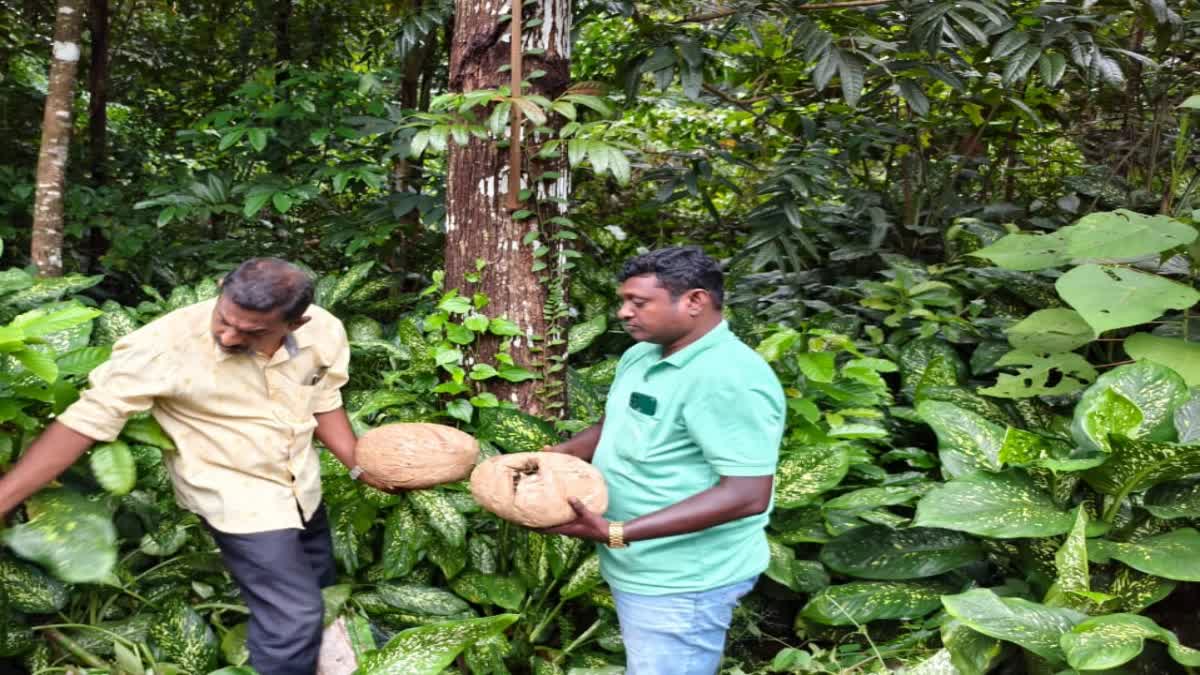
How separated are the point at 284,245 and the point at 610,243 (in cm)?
172

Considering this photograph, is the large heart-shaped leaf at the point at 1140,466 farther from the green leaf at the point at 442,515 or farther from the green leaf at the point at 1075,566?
the green leaf at the point at 442,515

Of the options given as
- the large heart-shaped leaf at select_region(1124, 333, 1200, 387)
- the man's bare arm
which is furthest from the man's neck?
the large heart-shaped leaf at select_region(1124, 333, 1200, 387)

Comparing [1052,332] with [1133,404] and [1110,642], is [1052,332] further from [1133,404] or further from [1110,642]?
[1110,642]

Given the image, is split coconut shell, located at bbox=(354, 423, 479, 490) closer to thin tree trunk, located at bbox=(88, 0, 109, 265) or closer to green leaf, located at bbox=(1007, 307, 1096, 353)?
green leaf, located at bbox=(1007, 307, 1096, 353)

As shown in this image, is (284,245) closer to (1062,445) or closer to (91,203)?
(91,203)

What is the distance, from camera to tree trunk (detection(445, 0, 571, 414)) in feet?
9.97

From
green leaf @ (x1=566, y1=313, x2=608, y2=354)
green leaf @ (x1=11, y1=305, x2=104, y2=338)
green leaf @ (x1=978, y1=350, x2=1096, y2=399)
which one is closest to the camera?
green leaf @ (x1=11, y1=305, x2=104, y2=338)

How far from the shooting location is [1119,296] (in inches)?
110

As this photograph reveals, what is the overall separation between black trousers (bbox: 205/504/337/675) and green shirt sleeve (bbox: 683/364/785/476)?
39.4 inches

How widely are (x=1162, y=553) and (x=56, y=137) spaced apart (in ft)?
13.3

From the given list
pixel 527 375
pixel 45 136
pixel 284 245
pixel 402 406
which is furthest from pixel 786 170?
pixel 45 136

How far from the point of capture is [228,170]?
445 centimetres

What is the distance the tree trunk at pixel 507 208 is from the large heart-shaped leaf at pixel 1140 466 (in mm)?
1656

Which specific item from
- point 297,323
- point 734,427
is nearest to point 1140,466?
point 734,427
